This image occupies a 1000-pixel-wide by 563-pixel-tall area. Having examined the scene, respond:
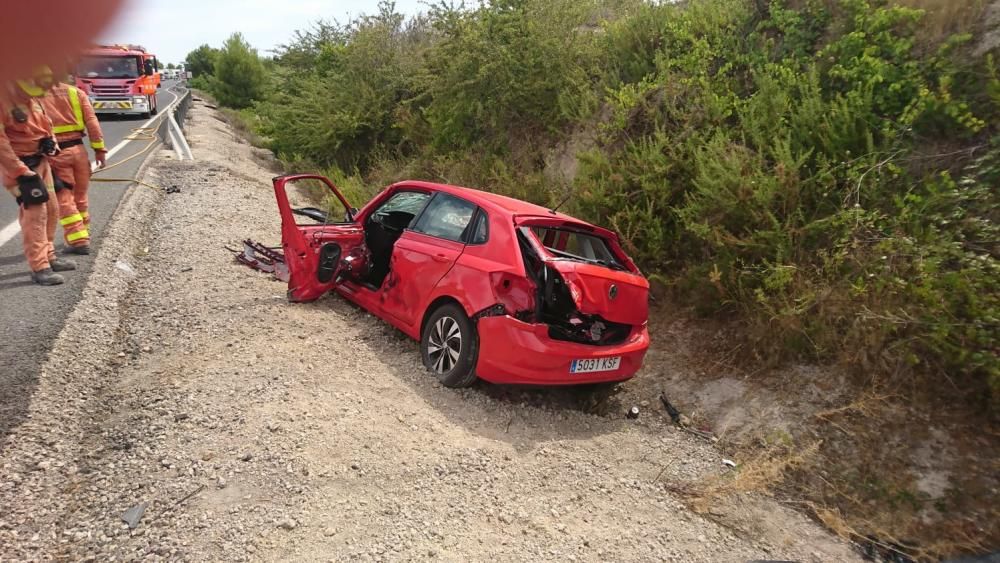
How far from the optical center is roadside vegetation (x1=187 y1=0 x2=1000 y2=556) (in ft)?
14.9

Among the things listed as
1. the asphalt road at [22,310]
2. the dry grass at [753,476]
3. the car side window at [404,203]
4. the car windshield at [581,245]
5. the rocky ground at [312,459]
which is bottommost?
the dry grass at [753,476]

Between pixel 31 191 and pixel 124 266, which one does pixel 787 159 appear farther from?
pixel 31 191

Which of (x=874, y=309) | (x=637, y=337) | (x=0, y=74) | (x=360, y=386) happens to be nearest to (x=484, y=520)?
(x=360, y=386)

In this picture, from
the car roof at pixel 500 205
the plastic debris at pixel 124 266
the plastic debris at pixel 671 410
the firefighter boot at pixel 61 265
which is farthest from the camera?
the plastic debris at pixel 124 266

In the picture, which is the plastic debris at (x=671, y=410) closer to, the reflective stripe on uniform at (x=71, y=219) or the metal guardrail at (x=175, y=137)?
the reflective stripe on uniform at (x=71, y=219)

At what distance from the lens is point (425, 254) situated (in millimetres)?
5207

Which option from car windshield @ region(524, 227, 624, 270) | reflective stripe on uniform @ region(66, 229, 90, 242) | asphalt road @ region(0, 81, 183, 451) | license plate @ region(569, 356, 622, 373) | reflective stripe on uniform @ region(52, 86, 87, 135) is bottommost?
license plate @ region(569, 356, 622, 373)

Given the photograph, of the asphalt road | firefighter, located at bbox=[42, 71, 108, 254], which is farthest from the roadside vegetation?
the asphalt road

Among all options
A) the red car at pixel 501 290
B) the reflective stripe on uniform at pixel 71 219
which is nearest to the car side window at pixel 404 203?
the red car at pixel 501 290

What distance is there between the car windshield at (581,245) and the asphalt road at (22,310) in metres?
3.70

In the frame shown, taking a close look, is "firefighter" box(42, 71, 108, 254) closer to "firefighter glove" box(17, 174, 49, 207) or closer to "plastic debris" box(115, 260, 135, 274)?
"plastic debris" box(115, 260, 135, 274)

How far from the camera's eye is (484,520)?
3.36 meters

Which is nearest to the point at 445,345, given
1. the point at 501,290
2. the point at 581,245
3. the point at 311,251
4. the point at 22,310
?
the point at 501,290

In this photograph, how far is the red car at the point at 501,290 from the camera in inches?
177
